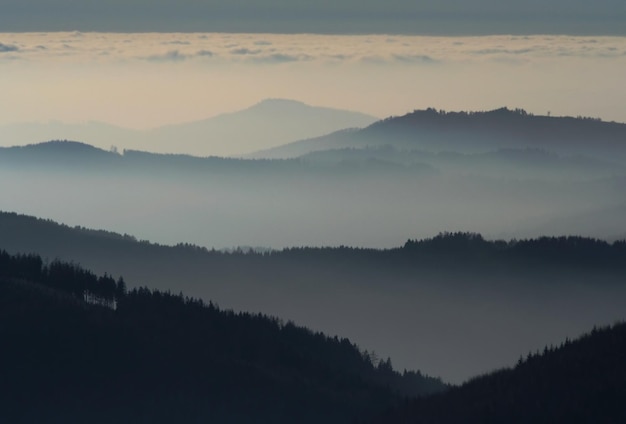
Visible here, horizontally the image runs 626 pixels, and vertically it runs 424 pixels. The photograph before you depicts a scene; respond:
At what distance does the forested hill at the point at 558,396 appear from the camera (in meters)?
174

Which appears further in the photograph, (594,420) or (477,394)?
(477,394)

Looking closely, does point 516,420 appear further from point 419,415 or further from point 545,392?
point 419,415

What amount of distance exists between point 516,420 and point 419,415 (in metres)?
23.2

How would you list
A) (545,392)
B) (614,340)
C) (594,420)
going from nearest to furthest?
(594,420) → (545,392) → (614,340)

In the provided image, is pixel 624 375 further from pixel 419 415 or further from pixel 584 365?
pixel 419 415

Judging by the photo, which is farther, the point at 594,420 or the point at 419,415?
the point at 419,415

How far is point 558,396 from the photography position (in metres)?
183

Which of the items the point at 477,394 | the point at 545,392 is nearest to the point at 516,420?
the point at 545,392

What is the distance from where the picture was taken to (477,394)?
19900cm

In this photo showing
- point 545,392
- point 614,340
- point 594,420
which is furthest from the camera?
point 614,340

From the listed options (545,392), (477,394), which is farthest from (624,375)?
(477,394)

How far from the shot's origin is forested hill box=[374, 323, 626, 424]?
174 m

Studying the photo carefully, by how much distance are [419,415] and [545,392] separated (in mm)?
18740

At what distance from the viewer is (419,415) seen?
19962 centimetres
